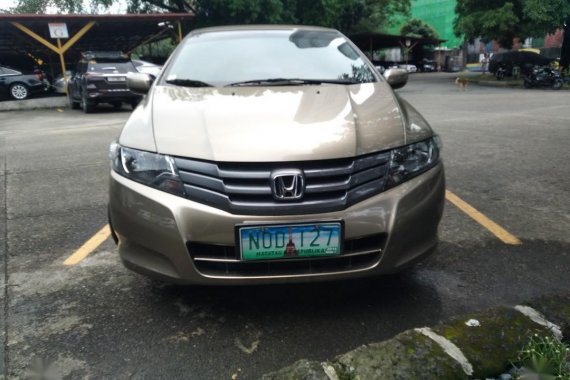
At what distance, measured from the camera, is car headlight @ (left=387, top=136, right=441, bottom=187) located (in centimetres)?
224

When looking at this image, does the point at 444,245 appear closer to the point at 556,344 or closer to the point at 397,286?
the point at 397,286

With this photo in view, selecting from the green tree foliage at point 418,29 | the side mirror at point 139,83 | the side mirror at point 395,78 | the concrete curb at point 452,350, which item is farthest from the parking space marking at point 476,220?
the green tree foliage at point 418,29

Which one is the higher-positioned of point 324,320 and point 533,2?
point 533,2

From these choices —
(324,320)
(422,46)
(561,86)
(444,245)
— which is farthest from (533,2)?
(422,46)

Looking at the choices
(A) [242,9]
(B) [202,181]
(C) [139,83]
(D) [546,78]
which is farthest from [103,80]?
(D) [546,78]

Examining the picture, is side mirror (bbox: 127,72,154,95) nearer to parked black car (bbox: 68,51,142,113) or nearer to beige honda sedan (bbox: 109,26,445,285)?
beige honda sedan (bbox: 109,26,445,285)

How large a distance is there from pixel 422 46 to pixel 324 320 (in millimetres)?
49588

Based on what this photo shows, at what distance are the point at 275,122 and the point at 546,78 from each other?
20555 mm

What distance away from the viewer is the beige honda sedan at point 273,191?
6.73 ft

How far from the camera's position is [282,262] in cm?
210

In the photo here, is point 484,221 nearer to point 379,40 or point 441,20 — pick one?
point 379,40

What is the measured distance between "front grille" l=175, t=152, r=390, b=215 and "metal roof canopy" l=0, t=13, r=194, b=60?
16293mm

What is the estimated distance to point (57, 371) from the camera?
2037 millimetres

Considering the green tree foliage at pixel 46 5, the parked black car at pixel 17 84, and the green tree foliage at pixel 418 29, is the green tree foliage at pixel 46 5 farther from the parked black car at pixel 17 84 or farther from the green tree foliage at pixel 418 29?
the green tree foliage at pixel 418 29
